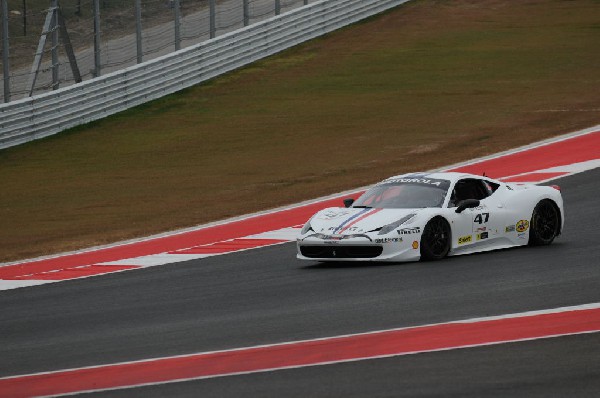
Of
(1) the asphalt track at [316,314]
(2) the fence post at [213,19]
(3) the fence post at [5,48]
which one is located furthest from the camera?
(2) the fence post at [213,19]

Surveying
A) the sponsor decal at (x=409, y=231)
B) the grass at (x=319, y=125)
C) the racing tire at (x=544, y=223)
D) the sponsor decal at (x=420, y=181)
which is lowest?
the grass at (x=319, y=125)

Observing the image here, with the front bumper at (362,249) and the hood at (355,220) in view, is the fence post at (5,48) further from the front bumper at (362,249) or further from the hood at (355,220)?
the front bumper at (362,249)

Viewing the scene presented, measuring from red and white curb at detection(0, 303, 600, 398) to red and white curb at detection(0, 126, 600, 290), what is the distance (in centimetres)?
627

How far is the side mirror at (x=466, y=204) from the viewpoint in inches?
639

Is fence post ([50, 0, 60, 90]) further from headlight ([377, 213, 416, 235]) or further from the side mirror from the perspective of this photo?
headlight ([377, 213, 416, 235])

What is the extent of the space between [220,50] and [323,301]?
81.8ft

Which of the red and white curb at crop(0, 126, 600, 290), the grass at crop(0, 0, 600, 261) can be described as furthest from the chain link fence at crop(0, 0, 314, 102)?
the red and white curb at crop(0, 126, 600, 290)

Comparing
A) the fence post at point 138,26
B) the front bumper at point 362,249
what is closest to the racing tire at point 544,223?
the front bumper at point 362,249

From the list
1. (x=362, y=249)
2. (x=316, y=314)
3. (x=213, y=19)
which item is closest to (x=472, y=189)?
(x=362, y=249)

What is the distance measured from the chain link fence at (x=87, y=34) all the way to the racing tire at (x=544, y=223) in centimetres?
1631

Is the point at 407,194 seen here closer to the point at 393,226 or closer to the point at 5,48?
the point at 393,226

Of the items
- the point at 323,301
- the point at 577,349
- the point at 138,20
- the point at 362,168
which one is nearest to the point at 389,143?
the point at 362,168

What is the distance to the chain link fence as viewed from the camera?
30672 millimetres

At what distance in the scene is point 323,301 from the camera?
13.3 metres
